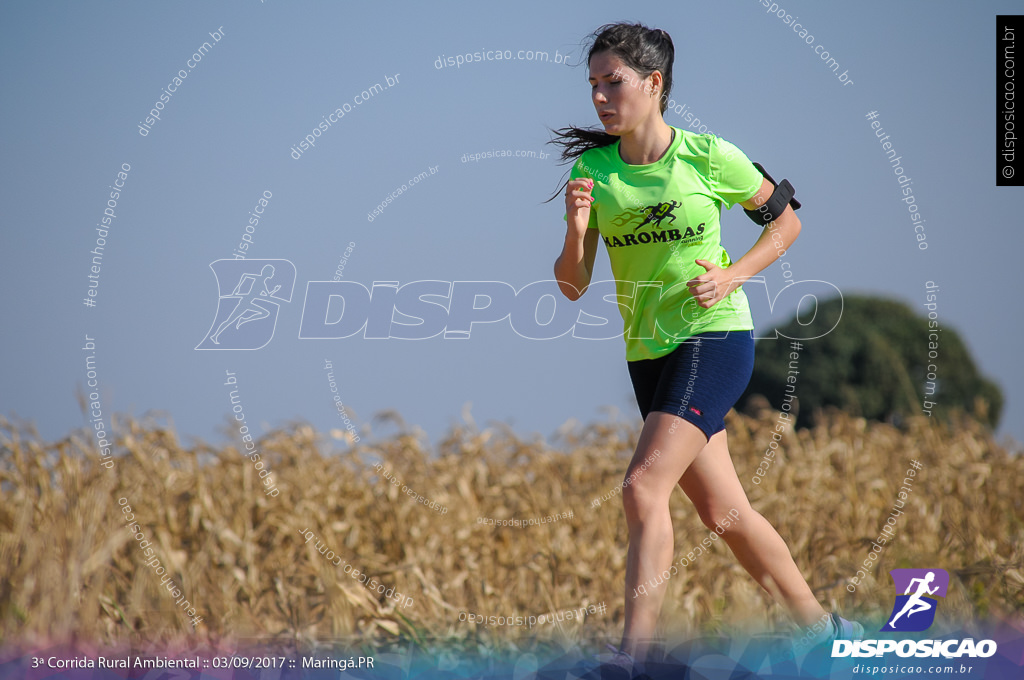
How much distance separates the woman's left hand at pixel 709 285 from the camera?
3.34 meters

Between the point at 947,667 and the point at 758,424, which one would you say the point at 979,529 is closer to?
the point at 758,424

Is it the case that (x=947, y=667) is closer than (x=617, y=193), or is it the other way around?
(x=617, y=193)

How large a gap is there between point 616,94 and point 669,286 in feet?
2.35

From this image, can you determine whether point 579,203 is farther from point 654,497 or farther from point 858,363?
point 858,363

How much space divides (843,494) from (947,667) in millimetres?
3146

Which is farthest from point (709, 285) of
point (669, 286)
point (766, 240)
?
point (766, 240)

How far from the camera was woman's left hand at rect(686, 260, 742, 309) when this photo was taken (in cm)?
334

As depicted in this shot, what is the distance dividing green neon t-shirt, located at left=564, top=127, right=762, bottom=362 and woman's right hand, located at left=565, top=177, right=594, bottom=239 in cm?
9

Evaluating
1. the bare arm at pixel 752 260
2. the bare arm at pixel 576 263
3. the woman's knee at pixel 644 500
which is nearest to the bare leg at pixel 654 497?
the woman's knee at pixel 644 500

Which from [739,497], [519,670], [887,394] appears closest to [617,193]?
[739,497]

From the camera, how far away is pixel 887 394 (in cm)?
2353

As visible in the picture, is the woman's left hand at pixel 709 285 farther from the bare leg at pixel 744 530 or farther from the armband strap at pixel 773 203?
the bare leg at pixel 744 530

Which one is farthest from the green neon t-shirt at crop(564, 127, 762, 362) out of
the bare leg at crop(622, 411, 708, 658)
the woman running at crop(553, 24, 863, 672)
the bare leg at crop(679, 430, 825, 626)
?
the bare leg at crop(679, 430, 825, 626)

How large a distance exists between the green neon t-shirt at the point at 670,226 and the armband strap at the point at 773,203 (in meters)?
0.08
